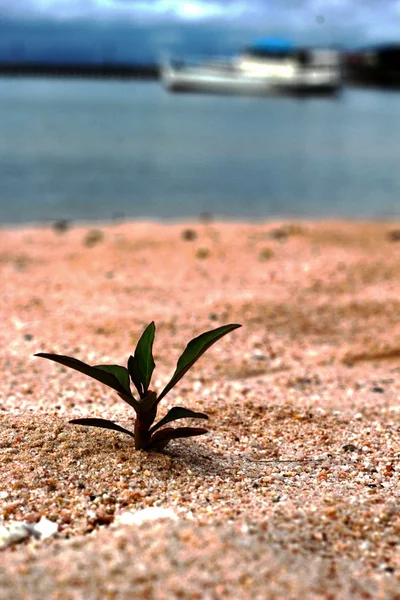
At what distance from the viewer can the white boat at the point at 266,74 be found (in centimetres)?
5972

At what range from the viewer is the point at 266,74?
6306 centimetres

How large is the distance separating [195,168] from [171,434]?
1737 centimetres

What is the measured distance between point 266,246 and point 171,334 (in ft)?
10.3

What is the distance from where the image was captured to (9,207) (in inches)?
525

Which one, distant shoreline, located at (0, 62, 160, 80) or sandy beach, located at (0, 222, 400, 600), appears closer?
sandy beach, located at (0, 222, 400, 600)

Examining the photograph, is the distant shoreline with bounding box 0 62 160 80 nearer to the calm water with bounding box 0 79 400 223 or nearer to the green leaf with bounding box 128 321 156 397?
the calm water with bounding box 0 79 400 223

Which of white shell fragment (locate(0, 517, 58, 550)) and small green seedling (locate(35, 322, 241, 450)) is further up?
small green seedling (locate(35, 322, 241, 450))

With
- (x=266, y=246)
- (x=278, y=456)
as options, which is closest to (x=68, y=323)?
(x=278, y=456)

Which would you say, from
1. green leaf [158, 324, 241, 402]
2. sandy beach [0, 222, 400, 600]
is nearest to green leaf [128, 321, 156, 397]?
green leaf [158, 324, 241, 402]

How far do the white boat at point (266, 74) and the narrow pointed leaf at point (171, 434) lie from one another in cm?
5886

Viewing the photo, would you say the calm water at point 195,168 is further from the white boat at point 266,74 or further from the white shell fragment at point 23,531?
the white boat at point 266,74

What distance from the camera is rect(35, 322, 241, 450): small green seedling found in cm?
246

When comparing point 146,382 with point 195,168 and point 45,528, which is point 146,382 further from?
point 195,168

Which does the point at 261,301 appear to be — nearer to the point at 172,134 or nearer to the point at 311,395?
the point at 311,395
